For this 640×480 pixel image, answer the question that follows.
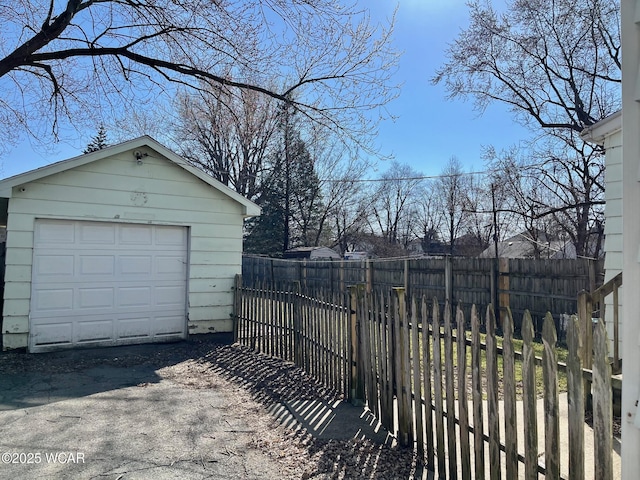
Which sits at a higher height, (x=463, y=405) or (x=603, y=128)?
(x=603, y=128)

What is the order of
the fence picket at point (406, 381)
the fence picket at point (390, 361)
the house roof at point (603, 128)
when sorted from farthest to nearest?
the house roof at point (603, 128), the fence picket at point (390, 361), the fence picket at point (406, 381)

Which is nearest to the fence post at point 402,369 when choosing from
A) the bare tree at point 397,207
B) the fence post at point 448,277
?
the fence post at point 448,277

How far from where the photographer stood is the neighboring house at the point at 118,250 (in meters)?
7.12

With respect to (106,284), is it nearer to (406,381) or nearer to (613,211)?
(406,381)

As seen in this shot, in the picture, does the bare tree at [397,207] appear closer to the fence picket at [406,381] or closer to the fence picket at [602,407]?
the fence picket at [406,381]

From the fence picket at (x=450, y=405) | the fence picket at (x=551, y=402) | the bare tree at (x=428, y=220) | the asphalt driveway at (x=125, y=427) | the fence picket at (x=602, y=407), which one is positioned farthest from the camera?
the bare tree at (x=428, y=220)

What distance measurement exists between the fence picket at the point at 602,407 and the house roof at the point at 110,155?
304 inches

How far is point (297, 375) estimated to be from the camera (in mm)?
5902

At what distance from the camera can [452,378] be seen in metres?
3.12

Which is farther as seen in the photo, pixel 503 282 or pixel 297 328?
pixel 503 282

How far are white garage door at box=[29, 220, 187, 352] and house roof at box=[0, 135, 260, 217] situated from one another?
733 millimetres

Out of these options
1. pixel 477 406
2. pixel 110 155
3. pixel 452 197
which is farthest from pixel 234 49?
pixel 452 197

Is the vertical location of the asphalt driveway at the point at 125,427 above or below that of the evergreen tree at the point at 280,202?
below

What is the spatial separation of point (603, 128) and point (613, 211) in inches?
39.4
